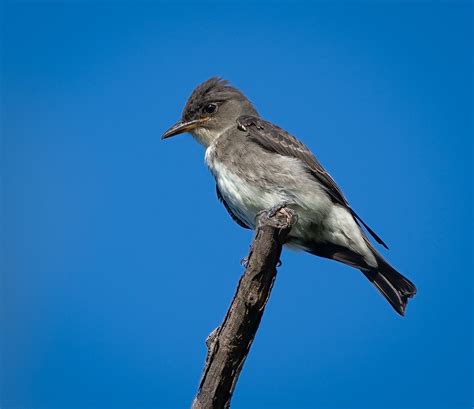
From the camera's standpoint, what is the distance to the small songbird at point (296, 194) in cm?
628

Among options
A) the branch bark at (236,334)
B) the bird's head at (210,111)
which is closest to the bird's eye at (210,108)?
the bird's head at (210,111)

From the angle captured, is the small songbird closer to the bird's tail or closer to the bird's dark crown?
the bird's tail

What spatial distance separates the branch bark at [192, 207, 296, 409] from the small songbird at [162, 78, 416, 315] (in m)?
1.58

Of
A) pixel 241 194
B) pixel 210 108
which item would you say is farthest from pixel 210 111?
pixel 241 194

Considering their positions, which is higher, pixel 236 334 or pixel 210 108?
pixel 210 108

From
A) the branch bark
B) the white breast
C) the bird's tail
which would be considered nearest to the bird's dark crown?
the white breast

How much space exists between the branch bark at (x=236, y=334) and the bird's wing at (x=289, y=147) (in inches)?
81.7

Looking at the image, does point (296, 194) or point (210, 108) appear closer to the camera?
point (296, 194)

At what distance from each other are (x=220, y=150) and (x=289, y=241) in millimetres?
1106

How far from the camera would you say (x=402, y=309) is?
6.22 meters

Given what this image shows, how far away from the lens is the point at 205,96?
7.50 m

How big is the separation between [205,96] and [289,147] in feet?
4.44

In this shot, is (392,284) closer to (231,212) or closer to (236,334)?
(231,212)

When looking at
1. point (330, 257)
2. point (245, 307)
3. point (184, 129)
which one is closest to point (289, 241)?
point (330, 257)
